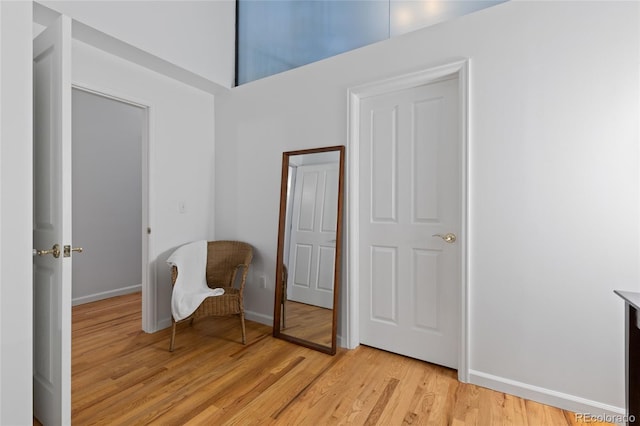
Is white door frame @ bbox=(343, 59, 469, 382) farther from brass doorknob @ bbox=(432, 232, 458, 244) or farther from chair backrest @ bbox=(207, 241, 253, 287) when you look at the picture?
chair backrest @ bbox=(207, 241, 253, 287)

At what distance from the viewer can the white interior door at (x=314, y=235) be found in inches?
104

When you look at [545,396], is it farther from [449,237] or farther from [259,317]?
[259,317]

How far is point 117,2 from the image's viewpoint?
2.35 m

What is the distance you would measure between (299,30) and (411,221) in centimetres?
204

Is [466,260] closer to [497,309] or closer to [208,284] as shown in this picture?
[497,309]

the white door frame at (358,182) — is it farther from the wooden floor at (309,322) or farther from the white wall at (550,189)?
the wooden floor at (309,322)

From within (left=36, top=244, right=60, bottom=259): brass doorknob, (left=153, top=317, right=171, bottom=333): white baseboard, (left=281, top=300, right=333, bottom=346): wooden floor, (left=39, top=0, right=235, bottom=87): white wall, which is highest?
(left=39, top=0, right=235, bottom=87): white wall

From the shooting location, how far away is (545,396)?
6.08 ft

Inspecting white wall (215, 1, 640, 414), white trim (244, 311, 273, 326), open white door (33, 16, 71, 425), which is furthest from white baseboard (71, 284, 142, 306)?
white wall (215, 1, 640, 414)

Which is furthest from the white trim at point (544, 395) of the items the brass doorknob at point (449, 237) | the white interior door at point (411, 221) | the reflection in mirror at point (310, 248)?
the reflection in mirror at point (310, 248)

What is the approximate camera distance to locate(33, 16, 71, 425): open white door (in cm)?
153
